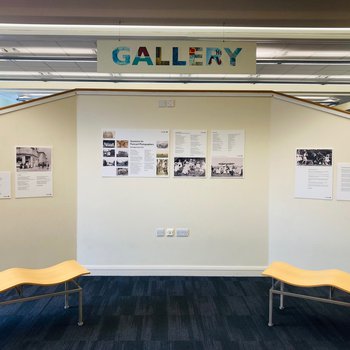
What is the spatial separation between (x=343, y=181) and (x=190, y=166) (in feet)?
6.79

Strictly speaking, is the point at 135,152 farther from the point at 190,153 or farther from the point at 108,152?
the point at 190,153

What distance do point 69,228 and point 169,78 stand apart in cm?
386

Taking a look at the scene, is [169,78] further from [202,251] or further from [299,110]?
[202,251]

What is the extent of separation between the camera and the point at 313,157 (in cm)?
382

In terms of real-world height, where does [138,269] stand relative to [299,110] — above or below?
below

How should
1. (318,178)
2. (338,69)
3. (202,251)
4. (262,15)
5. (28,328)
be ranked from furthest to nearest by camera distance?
(338,69), (202,251), (318,178), (262,15), (28,328)

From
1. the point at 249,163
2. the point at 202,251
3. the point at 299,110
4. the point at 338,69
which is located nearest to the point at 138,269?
the point at 202,251

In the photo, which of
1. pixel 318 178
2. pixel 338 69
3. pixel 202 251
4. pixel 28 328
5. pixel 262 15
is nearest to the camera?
pixel 28 328

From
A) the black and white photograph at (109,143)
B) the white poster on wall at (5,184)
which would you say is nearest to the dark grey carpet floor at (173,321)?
the white poster on wall at (5,184)

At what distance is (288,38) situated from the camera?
417 cm

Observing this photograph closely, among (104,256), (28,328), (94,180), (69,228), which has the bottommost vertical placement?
(28,328)

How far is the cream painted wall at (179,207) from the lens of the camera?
3.98m

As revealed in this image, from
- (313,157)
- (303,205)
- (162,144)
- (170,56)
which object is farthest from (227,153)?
(170,56)

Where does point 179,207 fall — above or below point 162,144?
below
